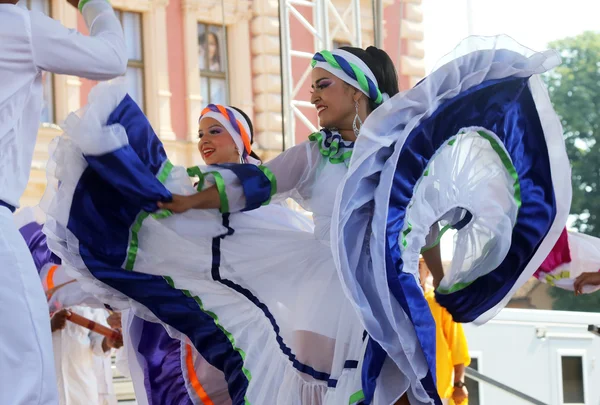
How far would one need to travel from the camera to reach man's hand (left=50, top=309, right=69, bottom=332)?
6.02 meters

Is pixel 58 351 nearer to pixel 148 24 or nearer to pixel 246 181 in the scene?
pixel 246 181

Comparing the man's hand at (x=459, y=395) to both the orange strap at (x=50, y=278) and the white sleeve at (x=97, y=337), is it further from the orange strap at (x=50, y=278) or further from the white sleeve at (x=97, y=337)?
the white sleeve at (x=97, y=337)

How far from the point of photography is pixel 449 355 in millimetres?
5293

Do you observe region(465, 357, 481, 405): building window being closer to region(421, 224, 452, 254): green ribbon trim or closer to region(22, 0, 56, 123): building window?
region(421, 224, 452, 254): green ribbon trim

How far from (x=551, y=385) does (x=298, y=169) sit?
2.91 m

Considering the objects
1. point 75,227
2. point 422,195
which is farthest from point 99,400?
point 422,195

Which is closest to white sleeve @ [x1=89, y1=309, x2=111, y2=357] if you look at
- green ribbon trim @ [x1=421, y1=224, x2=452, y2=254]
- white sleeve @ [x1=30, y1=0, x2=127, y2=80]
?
green ribbon trim @ [x1=421, y1=224, x2=452, y2=254]

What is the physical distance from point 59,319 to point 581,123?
82.0ft

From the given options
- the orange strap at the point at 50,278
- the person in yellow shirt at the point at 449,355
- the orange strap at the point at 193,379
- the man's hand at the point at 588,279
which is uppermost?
the man's hand at the point at 588,279

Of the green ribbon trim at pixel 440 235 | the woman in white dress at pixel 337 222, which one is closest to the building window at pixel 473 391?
the woman in white dress at pixel 337 222

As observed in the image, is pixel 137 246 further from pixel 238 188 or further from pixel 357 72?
pixel 357 72

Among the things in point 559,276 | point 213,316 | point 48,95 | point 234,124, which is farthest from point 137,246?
point 48,95

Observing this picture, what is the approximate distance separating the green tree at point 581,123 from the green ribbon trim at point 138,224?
23736mm

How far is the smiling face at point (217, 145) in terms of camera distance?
4543mm
